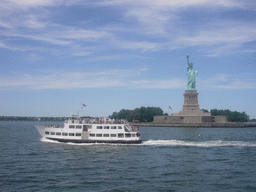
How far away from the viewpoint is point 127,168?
33594 millimetres

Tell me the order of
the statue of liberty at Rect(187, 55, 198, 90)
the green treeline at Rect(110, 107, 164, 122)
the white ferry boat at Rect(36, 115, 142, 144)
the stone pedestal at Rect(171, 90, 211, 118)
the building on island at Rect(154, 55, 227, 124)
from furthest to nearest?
1. the green treeline at Rect(110, 107, 164, 122)
2. the statue of liberty at Rect(187, 55, 198, 90)
3. the stone pedestal at Rect(171, 90, 211, 118)
4. the building on island at Rect(154, 55, 227, 124)
5. the white ferry boat at Rect(36, 115, 142, 144)

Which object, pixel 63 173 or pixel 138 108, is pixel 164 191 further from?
pixel 138 108

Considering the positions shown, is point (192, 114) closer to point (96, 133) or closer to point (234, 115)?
point (234, 115)

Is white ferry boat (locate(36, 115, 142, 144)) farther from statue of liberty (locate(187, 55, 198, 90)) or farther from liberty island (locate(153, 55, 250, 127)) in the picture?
statue of liberty (locate(187, 55, 198, 90))

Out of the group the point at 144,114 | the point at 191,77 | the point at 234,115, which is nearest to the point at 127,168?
the point at 191,77

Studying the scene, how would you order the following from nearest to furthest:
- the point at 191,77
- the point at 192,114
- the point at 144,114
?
the point at 192,114, the point at 191,77, the point at 144,114

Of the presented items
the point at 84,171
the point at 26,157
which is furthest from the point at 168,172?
the point at 26,157

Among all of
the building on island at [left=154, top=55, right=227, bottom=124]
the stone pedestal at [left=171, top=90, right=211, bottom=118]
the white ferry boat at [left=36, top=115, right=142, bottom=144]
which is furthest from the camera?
the stone pedestal at [left=171, top=90, right=211, bottom=118]

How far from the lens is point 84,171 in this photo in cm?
3186

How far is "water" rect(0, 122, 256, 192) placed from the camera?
26.3 m

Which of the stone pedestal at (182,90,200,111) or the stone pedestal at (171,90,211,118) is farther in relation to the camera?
the stone pedestal at (182,90,200,111)

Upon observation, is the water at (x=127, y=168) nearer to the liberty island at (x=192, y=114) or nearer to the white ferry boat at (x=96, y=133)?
the white ferry boat at (x=96, y=133)

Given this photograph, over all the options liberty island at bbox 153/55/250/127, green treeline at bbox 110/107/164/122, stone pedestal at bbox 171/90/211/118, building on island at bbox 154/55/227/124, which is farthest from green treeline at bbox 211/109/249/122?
stone pedestal at bbox 171/90/211/118

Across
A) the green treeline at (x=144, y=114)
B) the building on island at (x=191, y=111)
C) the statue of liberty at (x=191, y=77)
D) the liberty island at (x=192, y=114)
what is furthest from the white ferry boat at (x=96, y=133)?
the green treeline at (x=144, y=114)
